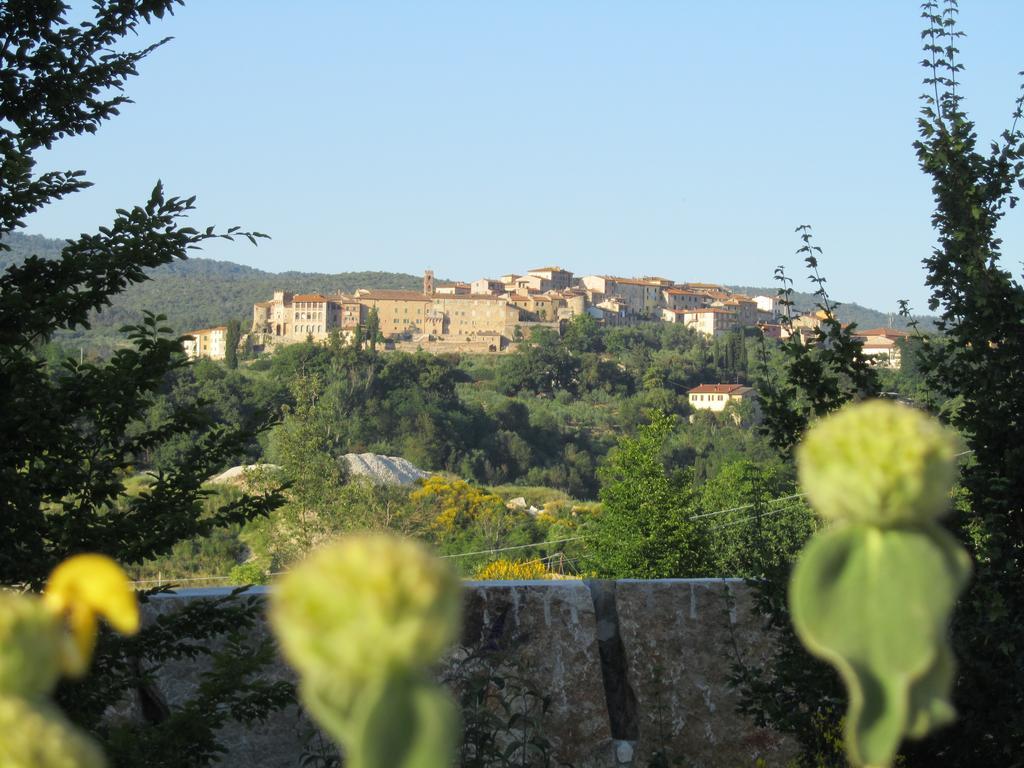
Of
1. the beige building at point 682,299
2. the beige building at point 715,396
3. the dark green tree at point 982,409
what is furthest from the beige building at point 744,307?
the dark green tree at point 982,409

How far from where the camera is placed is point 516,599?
3154mm

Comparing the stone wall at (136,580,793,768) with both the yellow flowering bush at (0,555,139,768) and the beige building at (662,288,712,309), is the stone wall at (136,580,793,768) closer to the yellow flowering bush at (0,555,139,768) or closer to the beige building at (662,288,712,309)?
the yellow flowering bush at (0,555,139,768)

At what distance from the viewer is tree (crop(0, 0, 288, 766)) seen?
9.01 feet

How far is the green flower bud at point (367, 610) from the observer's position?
0.34 meters

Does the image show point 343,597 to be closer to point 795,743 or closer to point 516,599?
point 516,599

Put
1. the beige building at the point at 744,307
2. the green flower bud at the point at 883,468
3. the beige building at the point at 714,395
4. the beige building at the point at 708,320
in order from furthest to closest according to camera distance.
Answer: the beige building at the point at 744,307 → the beige building at the point at 708,320 → the beige building at the point at 714,395 → the green flower bud at the point at 883,468

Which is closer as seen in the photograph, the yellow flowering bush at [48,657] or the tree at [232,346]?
the yellow flowering bush at [48,657]

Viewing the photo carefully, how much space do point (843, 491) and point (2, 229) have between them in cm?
337

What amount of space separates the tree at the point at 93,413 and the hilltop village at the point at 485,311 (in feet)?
237

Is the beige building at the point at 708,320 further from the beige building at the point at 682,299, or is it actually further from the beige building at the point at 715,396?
the beige building at the point at 715,396

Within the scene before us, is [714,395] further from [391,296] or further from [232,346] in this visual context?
[391,296]

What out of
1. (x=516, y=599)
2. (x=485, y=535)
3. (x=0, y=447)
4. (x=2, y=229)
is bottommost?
(x=485, y=535)

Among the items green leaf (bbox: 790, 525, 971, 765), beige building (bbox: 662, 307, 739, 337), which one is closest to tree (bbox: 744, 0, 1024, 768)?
green leaf (bbox: 790, 525, 971, 765)

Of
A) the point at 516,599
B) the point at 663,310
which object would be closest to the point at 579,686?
the point at 516,599
